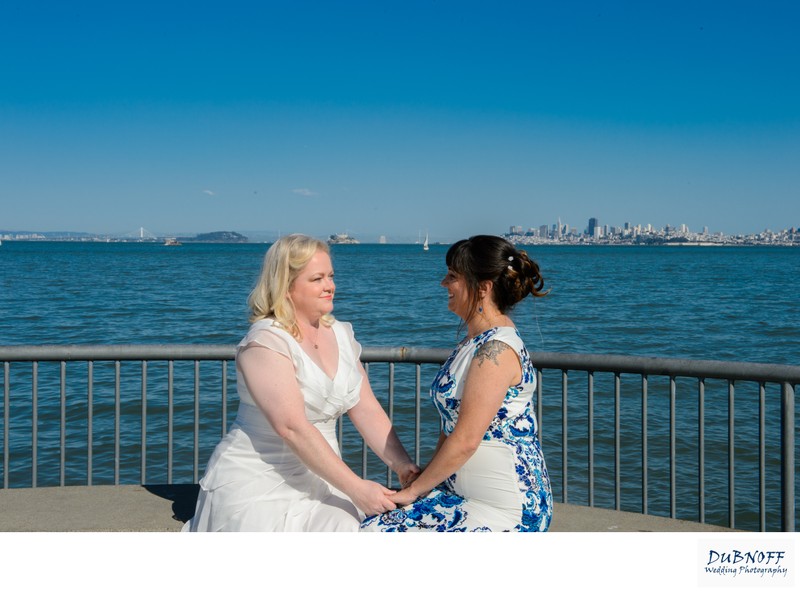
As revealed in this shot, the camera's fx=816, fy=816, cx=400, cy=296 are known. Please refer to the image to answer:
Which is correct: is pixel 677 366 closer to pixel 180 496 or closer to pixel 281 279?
pixel 281 279

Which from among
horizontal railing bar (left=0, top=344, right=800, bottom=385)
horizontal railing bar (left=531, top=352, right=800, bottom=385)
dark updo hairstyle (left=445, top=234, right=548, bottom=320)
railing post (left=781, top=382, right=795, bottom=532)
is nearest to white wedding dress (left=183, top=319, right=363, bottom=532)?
dark updo hairstyle (left=445, top=234, right=548, bottom=320)

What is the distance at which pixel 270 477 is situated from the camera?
10.9ft

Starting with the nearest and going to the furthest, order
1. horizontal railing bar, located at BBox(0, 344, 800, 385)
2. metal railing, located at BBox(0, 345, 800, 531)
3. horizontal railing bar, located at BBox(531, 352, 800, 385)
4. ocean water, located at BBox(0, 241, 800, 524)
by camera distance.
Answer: horizontal railing bar, located at BBox(531, 352, 800, 385) < horizontal railing bar, located at BBox(0, 344, 800, 385) < metal railing, located at BBox(0, 345, 800, 531) < ocean water, located at BBox(0, 241, 800, 524)

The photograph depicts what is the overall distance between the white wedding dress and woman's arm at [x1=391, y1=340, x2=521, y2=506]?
494 millimetres

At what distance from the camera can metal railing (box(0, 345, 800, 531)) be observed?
4.89 m

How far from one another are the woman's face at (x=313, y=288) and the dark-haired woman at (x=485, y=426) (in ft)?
1.70

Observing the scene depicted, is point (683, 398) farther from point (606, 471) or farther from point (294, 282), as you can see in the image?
point (294, 282)

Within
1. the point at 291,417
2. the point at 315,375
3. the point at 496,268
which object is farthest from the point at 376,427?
the point at 496,268

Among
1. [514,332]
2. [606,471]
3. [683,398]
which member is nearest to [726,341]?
[683,398]

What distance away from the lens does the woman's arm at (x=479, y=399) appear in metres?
3.04

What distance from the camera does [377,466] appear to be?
10.3 m

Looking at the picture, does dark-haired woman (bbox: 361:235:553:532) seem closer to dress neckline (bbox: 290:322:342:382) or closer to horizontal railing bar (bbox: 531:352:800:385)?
dress neckline (bbox: 290:322:342:382)

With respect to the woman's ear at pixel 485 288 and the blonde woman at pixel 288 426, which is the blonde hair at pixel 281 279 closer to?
the blonde woman at pixel 288 426

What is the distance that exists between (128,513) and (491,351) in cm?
259
